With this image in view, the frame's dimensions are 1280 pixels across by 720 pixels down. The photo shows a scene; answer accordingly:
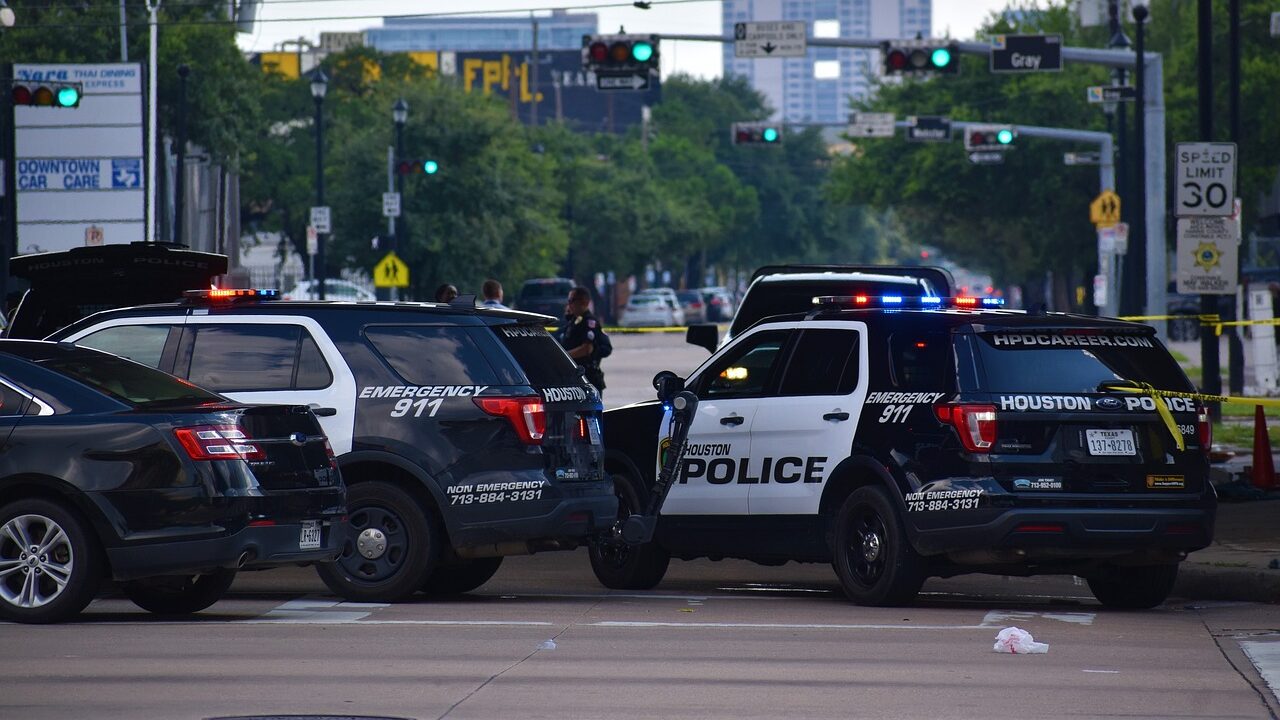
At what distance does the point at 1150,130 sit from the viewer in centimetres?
3247

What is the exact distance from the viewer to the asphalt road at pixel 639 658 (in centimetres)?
867

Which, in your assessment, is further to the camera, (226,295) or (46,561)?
(226,295)

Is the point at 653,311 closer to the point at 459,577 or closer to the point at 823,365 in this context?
the point at 459,577

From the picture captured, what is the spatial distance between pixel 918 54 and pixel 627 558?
1902 centimetres

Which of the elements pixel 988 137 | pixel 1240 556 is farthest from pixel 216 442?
pixel 988 137

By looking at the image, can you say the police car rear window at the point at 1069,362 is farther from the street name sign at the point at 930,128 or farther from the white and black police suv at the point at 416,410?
the street name sign at the point at 930,128

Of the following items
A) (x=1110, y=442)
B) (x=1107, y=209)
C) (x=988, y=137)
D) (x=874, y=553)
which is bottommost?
(x=874, y=553)

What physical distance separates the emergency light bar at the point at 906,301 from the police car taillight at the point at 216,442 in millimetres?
3759

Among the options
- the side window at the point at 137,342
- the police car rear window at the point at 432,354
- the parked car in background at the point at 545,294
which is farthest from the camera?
the parked car in background at the point at 545,294

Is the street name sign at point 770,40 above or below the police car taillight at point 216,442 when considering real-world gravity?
above

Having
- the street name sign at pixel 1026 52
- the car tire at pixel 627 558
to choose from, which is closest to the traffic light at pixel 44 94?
the street name sign at pixel 1026 52

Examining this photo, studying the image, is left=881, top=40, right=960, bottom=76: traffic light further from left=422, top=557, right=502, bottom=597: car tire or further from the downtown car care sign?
left=422, top=557, right=502, bottom=597: car tire

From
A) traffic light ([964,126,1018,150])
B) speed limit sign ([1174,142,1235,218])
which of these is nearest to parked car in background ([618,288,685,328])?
traffic light ([964,126,1018,150])

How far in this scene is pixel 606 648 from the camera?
1037 cm
